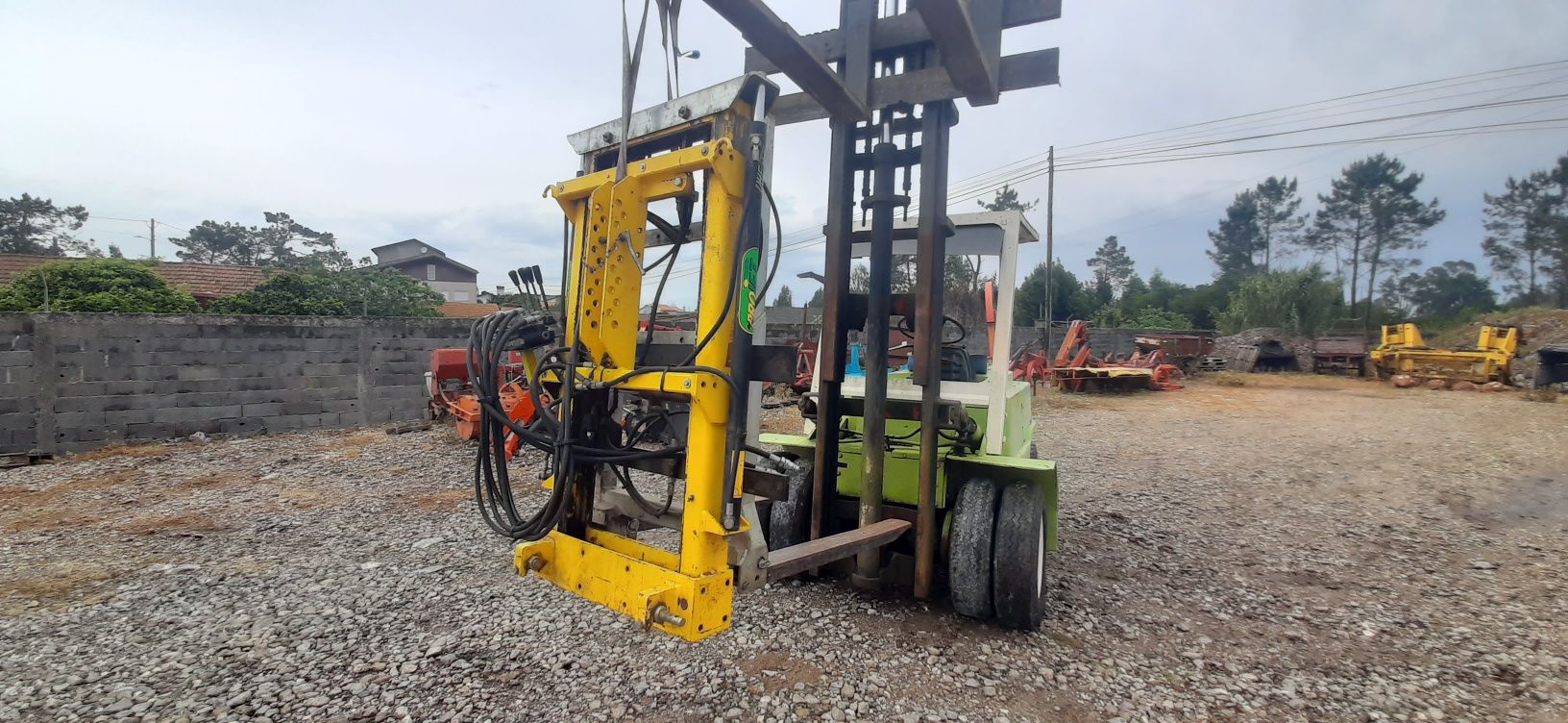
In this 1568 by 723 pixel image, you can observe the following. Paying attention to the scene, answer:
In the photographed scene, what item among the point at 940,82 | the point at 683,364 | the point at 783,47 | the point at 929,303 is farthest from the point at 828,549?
the point at 940,82

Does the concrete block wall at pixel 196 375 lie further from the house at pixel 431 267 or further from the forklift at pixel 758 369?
the house at pixel 431 267

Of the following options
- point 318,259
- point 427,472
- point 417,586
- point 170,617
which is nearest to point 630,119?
point 417,586

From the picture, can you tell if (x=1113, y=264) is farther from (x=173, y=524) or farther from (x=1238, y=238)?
(x=173, y=524)

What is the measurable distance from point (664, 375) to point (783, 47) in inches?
46.9

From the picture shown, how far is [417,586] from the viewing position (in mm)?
3969

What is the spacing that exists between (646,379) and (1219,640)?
3.18 metres

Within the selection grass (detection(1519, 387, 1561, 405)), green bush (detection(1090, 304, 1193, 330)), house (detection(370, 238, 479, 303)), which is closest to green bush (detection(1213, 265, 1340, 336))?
green bush (detection(1090, 304, 1193, 330))

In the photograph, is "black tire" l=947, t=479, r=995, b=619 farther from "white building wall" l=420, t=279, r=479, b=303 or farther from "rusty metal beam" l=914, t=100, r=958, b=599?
"white building wall" l=420, t=279, r=479, b=303

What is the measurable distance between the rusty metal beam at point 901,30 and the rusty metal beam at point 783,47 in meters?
0.32

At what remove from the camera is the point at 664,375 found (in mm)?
2348

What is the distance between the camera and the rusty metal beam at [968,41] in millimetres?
2340

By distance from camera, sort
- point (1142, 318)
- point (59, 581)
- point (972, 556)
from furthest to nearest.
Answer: point (1142, 318) < point (59, 581) < point (972, 556)

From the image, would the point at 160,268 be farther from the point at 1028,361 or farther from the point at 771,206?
the point at 771,206

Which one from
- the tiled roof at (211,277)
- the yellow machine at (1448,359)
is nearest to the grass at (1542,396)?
the yellow machine at (1448,359)
